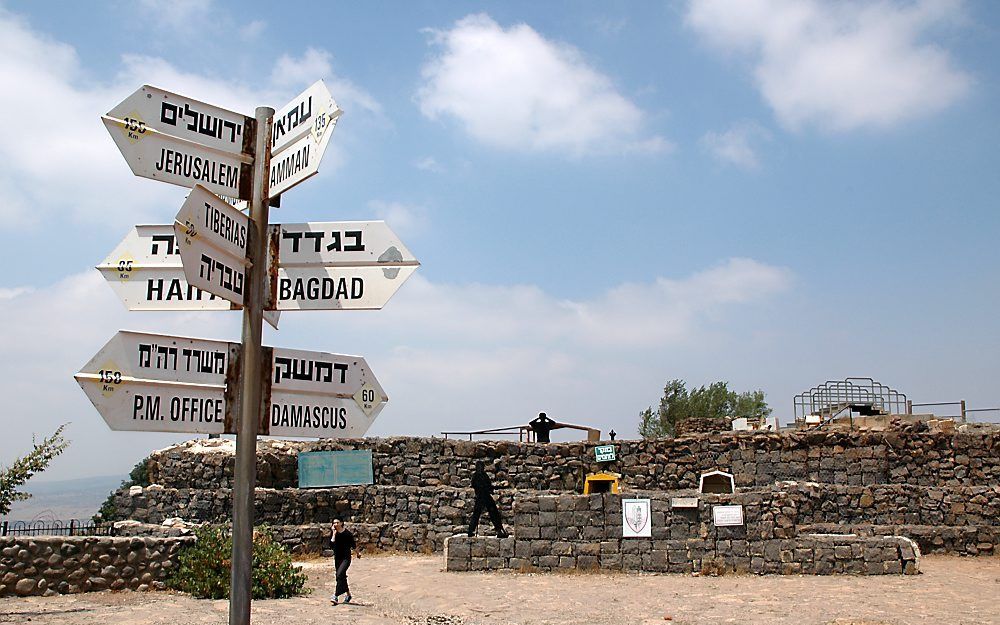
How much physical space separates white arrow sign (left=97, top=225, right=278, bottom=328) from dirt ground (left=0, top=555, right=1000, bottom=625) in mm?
6462

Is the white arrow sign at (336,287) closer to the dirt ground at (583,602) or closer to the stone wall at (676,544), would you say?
the dirt ground at (583,602)

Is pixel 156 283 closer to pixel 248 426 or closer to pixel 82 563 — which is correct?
pixel 248 426

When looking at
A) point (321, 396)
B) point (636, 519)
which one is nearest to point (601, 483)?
point (636, 519)

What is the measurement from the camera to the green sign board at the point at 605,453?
840 inches

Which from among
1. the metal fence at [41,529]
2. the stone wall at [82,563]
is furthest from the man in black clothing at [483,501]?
the metal fence at [41,529]

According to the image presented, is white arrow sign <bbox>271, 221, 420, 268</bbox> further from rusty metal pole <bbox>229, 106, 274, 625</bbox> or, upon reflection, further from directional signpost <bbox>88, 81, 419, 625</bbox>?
rusty metal pole <bbox>229, 106, 274, 625</bbox>

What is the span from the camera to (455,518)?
20.7 meters

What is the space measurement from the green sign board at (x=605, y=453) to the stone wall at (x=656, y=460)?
14 cm

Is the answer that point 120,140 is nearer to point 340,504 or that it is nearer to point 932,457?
point 340,504

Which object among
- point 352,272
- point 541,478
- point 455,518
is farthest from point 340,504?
point 352,272

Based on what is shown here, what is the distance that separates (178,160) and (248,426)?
139 cm

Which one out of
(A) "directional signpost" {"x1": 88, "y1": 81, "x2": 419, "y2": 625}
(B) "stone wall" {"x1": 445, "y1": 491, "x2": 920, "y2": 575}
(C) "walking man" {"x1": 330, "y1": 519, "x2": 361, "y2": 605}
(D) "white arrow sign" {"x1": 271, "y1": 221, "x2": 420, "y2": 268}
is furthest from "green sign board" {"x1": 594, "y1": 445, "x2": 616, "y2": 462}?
(D) "white arrow sign" {"x1": 271, "y1": 221, "x2": 420, "y2": 268}

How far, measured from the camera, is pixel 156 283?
433cm

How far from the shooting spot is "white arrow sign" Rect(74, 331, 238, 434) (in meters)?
3.77
